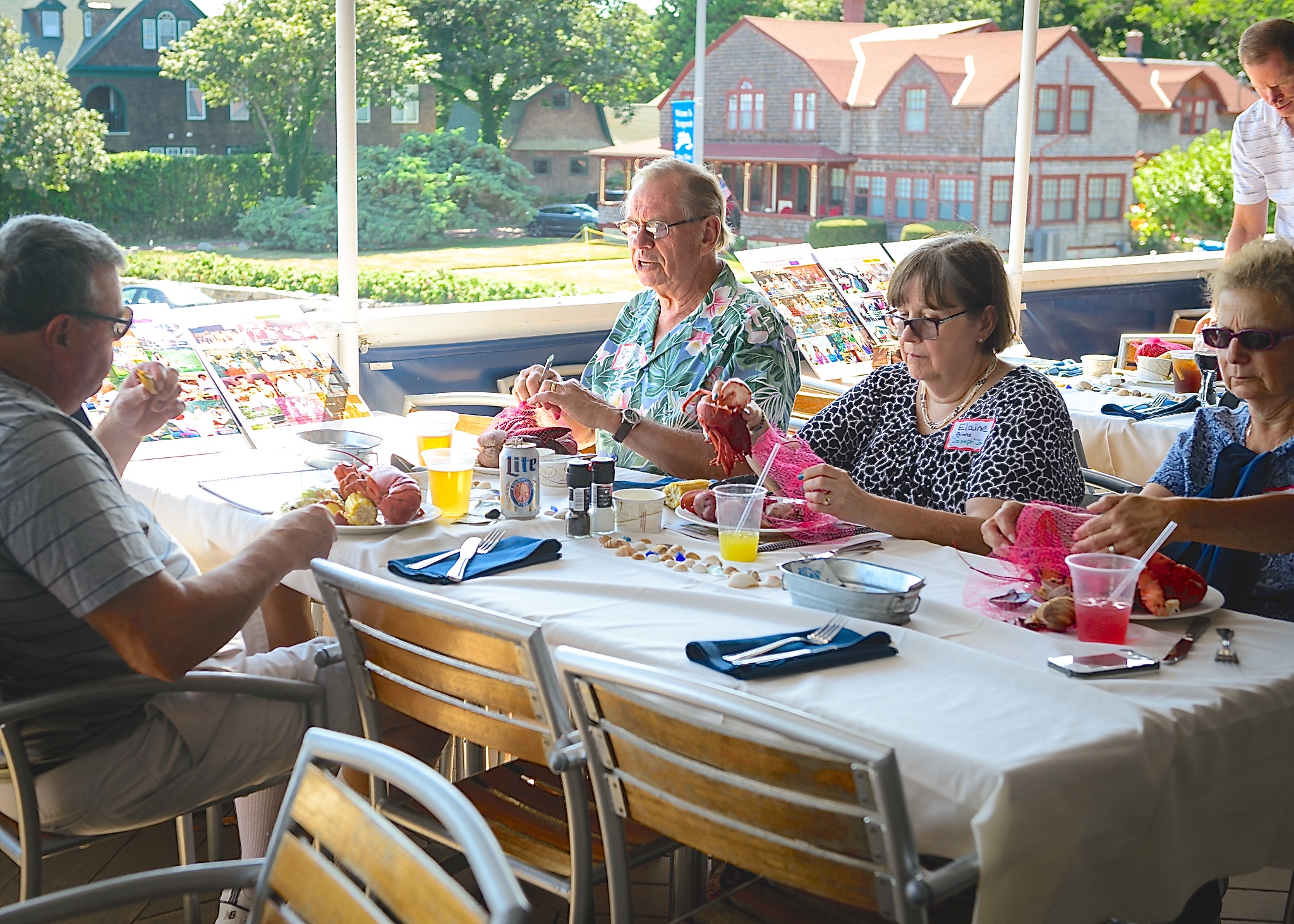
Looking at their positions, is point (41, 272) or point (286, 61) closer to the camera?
point (41, 272)

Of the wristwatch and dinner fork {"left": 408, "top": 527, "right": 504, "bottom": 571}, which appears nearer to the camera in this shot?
dinner fork {"left": 408, "top": 527, "right": 504, "bottom": 571}

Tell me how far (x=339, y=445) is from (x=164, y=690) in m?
1.13

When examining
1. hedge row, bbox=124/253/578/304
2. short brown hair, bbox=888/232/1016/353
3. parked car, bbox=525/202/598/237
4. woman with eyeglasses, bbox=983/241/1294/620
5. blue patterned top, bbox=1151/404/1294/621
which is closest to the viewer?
woman with eyeglasses, bbox=983/241/1294/620

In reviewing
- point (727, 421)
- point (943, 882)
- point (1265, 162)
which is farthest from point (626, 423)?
point (1265, 162)

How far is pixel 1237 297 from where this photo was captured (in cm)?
227

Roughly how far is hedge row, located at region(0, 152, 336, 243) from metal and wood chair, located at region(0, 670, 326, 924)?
10.1ft

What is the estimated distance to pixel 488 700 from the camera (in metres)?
1.74

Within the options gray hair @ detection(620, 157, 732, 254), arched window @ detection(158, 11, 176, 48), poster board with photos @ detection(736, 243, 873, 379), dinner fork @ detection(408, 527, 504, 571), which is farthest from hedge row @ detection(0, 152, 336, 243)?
dinner fork @ detection(408, 527, 504, 571)

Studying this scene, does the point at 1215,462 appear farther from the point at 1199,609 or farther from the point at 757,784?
the point at 757,784

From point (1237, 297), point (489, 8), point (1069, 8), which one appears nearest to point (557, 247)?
point (489, 8)

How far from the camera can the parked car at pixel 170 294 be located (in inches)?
184

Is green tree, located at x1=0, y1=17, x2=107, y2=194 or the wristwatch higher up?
green tree, located at x1=0, y1=17, x2=107, y2=194

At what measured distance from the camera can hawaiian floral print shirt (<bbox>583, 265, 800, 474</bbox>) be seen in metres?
3.10

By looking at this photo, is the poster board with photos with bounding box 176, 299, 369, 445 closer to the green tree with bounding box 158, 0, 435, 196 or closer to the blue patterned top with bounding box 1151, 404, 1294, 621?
the green tree with bounding box 158, 0, 435, 196
